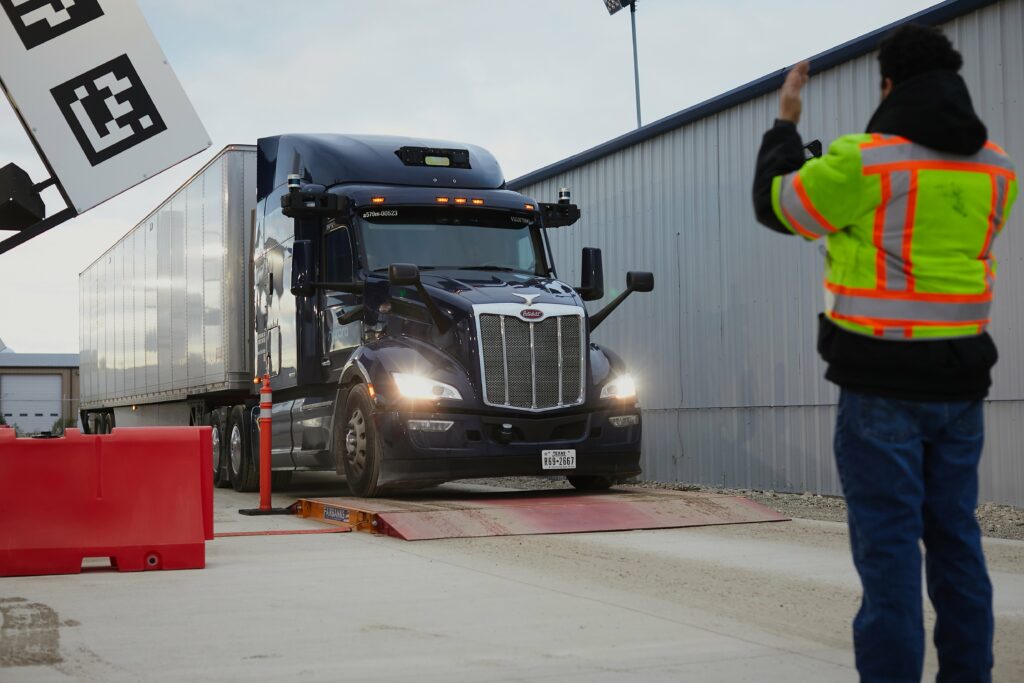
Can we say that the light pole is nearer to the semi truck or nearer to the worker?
the semi truck

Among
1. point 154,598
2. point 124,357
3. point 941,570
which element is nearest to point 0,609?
point 154,598

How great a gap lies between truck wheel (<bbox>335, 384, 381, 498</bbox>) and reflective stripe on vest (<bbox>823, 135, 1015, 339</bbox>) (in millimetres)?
8346

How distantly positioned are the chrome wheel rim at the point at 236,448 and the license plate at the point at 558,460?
6.01 meters

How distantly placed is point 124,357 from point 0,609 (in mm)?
17549

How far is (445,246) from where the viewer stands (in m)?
13.1

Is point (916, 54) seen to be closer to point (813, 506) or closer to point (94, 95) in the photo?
point (94, 95)

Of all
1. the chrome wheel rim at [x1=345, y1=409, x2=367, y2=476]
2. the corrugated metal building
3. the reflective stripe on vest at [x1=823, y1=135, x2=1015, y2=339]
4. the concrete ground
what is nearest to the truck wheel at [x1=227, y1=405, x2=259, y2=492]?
the chrome wheel rim at [x1=345, y1=409, x2=367, y2=476]

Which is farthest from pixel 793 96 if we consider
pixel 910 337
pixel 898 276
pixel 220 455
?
pixel 220 455

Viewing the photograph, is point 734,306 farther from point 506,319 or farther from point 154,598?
point 154,598

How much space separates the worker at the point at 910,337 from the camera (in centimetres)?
370

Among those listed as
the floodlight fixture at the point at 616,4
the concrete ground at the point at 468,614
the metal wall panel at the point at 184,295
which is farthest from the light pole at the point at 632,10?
the concrete ground at the point at 468,614

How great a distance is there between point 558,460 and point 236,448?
20.7ft

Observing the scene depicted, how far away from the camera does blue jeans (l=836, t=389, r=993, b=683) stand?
3.67 m

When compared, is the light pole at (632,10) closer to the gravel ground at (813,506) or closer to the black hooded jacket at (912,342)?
the gravel ground at (813,506)
